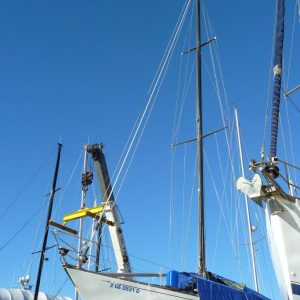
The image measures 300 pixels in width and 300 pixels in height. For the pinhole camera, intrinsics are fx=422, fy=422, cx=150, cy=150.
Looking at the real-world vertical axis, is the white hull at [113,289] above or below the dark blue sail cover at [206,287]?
below

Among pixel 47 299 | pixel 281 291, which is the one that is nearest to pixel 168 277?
pixel 281 291

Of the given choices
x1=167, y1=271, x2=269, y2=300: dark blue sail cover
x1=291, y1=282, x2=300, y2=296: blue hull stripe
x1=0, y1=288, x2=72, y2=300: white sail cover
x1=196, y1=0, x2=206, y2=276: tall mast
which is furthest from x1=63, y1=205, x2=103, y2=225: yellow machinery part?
x1=291, y1=282, x2=300, y2=296: blue hull stripe

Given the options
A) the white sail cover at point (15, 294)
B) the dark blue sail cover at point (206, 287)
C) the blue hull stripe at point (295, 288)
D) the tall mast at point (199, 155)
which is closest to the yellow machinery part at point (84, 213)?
the tall mast at point (199, 155)

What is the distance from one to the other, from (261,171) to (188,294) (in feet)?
14.4

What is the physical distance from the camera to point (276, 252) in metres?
12.6

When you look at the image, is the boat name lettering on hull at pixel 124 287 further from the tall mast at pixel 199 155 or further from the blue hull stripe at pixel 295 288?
the blue hull stripe at pixel 295 288

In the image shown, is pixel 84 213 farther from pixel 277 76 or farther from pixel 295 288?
pixel 295 288

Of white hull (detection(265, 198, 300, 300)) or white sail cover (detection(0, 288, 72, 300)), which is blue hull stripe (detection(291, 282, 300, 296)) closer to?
white hull (detection(265, 198, 300, 300))

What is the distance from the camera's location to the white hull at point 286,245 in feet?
39.4

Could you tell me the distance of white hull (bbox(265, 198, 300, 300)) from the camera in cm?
1201

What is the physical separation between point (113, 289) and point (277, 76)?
30.0ft

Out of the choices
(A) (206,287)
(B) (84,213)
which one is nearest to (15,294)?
(B) (84,213)

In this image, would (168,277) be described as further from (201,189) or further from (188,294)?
(201,189)

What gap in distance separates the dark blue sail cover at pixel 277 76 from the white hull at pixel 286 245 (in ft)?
6.00
